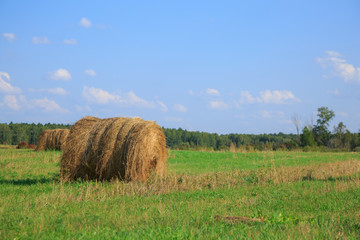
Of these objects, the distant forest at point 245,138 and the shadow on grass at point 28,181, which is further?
the distant forest at point 245,138

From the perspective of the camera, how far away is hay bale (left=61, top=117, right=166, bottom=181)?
1240 cm

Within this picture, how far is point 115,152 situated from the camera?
41.3ft

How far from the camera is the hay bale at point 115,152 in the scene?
12398mm

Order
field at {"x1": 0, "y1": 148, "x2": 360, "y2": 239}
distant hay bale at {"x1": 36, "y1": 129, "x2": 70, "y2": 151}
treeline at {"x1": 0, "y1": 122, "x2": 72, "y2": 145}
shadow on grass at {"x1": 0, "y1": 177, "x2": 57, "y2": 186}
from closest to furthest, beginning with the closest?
field at {"x1": 0, "y1": 148, "x2": 360, "y2": 239} < shadow on grass at {"x1": 0, "y1": 177, "x2": 57, "y2": 186} < distant hay bale at {"x1": 36, "y1": 129, "x2": 70, "y2": 151} < treeline at {"x1": 0, "y1": 122, "x2": 72, "y2": 145}

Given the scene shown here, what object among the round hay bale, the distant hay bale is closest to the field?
the round hay bale

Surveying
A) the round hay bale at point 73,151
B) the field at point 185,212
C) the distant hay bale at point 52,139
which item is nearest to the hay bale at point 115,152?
the round hay bale at point 73,151

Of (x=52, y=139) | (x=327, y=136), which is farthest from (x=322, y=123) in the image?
(x=52, y=139)

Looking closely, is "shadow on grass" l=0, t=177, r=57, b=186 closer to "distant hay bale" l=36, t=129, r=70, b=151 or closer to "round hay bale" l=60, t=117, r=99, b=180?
A: "round hay bale" l=60, t=117, r=99, b=180

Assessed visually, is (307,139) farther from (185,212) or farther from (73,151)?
(185,212)

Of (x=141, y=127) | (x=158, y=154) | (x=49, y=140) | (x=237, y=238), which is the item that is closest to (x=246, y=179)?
(x=158, y=154)

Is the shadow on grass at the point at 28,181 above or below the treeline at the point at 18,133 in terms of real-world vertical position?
below

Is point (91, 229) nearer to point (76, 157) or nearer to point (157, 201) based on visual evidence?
point (157, 201)

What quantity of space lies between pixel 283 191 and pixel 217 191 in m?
1.94

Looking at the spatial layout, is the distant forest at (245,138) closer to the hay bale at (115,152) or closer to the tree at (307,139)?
the tree at (307,139)
